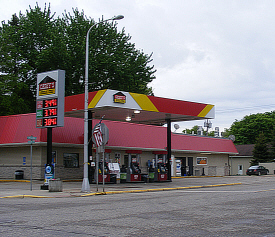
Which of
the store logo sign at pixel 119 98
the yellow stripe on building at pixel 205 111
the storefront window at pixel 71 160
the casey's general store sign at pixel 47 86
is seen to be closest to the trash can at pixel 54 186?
the casey's general store sign at pixel 47 86

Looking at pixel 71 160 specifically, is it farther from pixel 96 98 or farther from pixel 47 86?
pixel 47 86

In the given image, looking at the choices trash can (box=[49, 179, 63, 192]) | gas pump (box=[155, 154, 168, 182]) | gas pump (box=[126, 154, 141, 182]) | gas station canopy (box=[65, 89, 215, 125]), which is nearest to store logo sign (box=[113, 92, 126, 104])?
gas station canopy (box=[65, 89, 215, 125])

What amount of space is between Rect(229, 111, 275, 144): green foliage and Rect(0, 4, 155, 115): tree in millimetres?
41280

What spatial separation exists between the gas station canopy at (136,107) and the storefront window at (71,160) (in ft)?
16.6

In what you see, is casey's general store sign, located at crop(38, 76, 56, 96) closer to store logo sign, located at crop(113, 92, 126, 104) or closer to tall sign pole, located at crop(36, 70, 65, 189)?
tall sign pole, located at crop(36, 70, 65, 189)

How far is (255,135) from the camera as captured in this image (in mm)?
87125

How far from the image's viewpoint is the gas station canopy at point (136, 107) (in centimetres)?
2517

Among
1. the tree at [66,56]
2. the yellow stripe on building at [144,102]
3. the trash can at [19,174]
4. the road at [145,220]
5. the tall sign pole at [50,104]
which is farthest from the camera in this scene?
the tree at [66,56]

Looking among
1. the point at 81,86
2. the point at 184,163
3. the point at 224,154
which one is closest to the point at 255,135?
the point at 224,154

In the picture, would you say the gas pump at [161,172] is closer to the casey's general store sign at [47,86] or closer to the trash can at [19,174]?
the trash can at [19,174]

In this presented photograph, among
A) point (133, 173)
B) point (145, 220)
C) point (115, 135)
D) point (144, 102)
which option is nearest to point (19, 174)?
point (115, 135)

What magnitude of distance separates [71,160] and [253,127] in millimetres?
61830

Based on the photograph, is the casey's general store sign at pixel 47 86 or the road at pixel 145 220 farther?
the casey's general store sign at pixel 47 86

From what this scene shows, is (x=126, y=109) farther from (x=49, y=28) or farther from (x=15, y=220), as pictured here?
(x=49, y=28)
